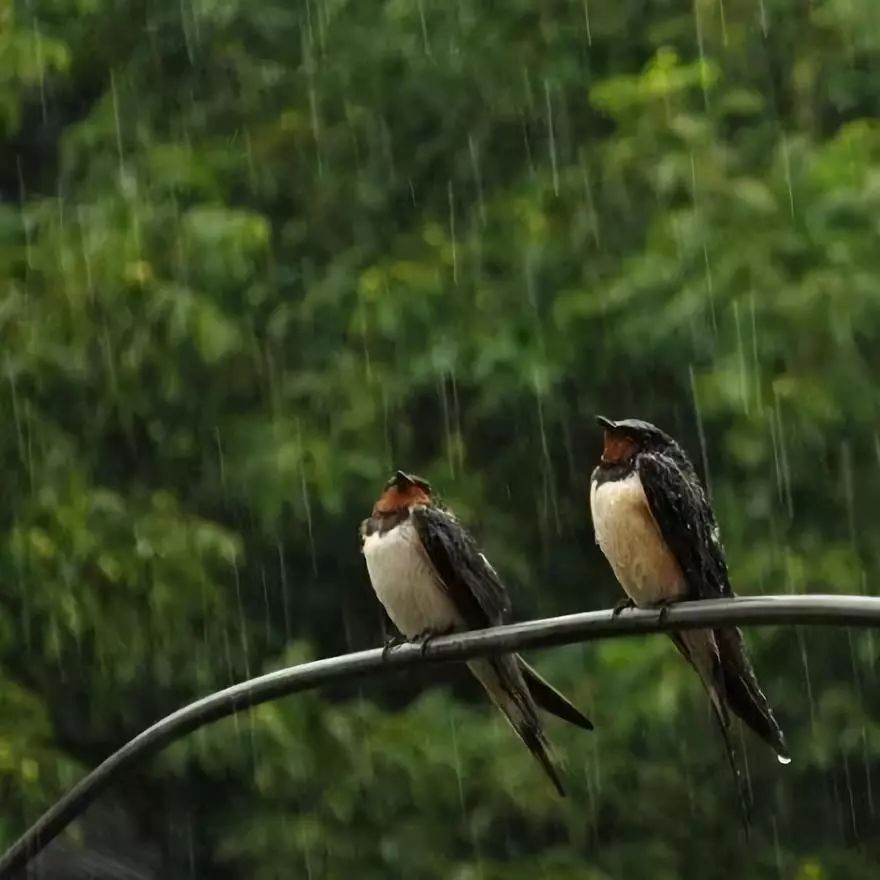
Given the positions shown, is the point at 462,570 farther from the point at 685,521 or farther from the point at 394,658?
the point at 394,658

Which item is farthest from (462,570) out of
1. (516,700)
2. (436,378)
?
(436,378)

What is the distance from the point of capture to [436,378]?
5164 mm

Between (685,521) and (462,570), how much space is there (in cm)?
50

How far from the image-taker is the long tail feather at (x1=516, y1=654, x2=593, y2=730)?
2250mm

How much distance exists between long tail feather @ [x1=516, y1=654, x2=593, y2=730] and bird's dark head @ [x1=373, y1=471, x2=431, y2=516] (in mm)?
571

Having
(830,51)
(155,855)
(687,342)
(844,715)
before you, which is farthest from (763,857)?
(830,51)

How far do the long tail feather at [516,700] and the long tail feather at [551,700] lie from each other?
0.12 ft

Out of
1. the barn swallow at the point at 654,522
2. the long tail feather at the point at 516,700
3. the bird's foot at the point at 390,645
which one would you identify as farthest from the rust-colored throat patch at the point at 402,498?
the barn swallow at the point at 654,522

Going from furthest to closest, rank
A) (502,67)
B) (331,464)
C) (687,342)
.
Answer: (502,67)
(331,464)
(687,342)

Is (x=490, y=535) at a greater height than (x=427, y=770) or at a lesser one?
Answer: greater

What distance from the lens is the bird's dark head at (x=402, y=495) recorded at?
3301mm

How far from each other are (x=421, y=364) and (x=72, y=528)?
1026mm

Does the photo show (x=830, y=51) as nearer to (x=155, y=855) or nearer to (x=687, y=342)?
(x=687, y=342)

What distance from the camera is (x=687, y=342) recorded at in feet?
15.6
